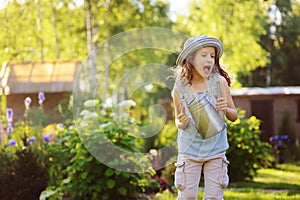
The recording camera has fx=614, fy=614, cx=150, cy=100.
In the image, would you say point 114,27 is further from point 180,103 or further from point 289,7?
point 180,103

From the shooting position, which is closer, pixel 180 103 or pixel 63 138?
pixel 180 103

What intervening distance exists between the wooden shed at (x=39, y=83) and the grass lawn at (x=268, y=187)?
23.3 feet

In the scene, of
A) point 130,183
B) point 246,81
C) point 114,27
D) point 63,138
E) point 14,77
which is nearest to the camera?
point 130,183

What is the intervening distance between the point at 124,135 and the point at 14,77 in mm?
11158

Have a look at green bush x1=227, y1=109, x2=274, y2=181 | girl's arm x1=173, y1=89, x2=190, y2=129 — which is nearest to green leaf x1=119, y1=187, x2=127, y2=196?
girl's arm x1=173, y1=89, x2=190, y2=129

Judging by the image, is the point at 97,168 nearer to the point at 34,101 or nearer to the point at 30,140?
the point at 30,140

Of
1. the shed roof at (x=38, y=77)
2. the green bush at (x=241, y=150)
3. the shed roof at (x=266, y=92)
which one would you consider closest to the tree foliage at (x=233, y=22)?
the shed roof at (x=266, y=92)

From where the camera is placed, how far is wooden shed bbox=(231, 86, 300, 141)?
15.2 m

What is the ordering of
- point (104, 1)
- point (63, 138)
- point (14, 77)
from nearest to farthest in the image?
point (63, 138), point (14, 77), point (104, 1)

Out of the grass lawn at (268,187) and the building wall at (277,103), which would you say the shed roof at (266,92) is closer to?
the building wall at (277,103)

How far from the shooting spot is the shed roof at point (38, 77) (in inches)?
634

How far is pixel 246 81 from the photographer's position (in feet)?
119

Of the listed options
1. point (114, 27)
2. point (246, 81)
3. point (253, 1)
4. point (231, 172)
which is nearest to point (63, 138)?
point (231, 172)

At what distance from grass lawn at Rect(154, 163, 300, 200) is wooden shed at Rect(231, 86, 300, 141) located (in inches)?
170
